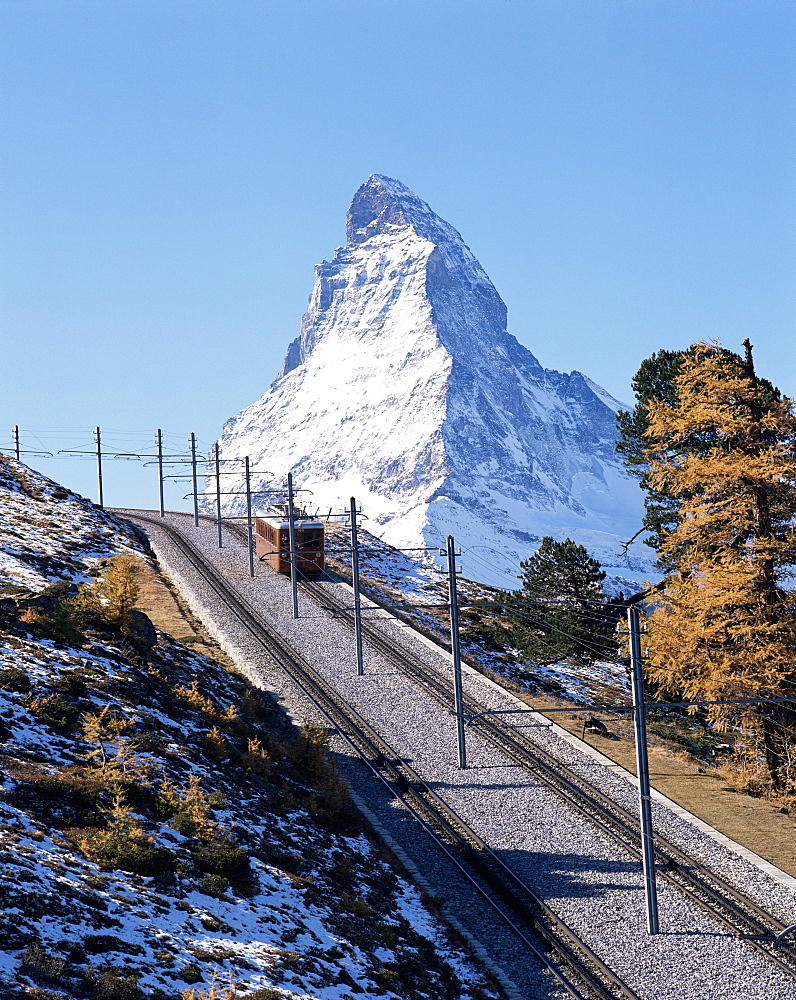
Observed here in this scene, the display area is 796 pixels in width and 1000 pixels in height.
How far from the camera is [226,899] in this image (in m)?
15.7

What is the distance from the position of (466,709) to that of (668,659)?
9.15 meters

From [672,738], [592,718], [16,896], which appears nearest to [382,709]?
[592,718]

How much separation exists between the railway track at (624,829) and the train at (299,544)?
15755mm

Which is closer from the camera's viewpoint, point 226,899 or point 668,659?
point 226,899

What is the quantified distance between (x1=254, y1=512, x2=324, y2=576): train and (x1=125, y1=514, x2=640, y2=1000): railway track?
46.2 ft

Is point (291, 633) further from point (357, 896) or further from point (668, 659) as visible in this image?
point (357, 896)

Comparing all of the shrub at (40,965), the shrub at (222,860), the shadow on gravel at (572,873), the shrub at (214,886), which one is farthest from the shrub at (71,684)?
the shadow on gravel at (572,873)

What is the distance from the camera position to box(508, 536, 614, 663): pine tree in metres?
41.6

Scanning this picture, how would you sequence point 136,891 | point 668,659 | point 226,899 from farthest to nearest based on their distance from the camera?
point 668,659, point 226,899, point 136,891

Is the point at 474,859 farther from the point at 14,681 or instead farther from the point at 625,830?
the point at 14,681

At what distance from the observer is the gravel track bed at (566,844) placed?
17750 mm

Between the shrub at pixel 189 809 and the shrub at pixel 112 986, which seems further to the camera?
the shrub at pixel 189 809

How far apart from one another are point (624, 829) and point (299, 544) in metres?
33.7

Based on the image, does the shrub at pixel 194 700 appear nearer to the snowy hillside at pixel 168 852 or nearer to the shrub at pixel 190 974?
the snowy hillside at pixel 168 852
